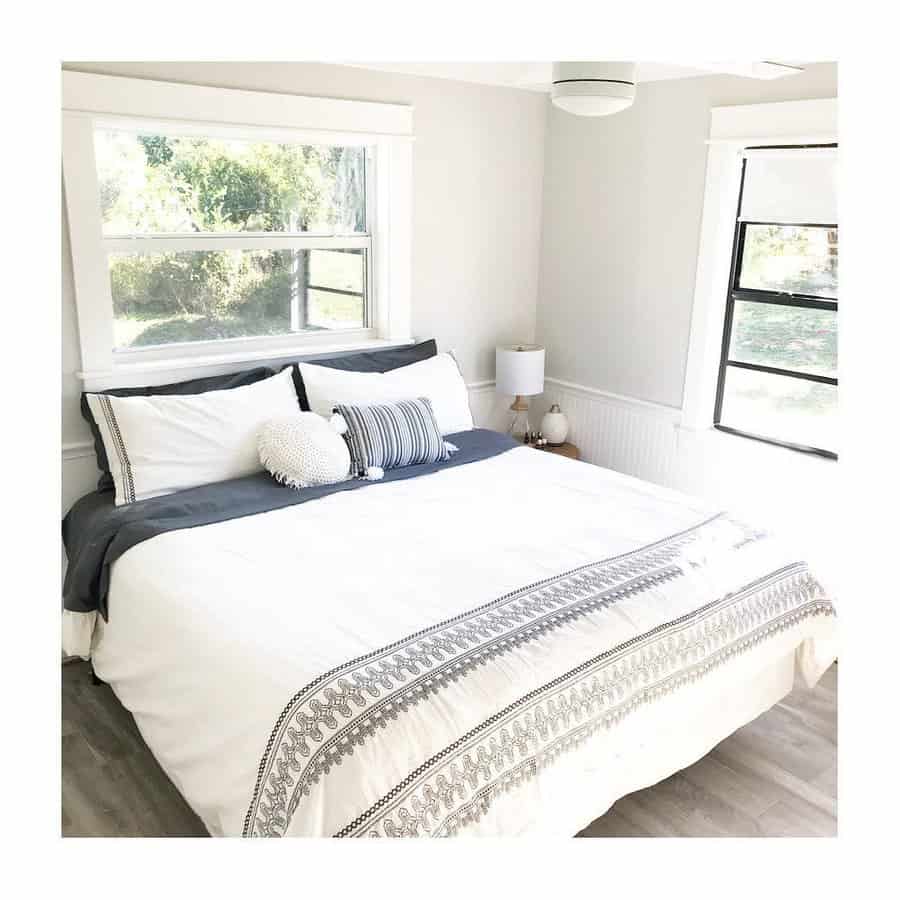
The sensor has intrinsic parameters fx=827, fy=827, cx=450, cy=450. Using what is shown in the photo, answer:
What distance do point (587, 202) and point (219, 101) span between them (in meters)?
1.79

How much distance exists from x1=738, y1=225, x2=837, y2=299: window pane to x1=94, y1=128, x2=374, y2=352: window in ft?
5.46

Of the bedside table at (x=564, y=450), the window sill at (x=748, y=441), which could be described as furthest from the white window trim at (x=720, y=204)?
the bedside table at (x=564, y=450)

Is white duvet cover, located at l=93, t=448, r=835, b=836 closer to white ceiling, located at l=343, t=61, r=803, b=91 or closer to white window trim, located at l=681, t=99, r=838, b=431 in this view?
white window trim, located at l=681, t=99, r=838, b=431

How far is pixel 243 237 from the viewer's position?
3332 mm

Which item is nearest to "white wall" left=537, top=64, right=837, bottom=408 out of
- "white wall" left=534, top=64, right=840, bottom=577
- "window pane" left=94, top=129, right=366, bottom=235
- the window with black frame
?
"white wall" left=534, top=64, right=840, bottom=577

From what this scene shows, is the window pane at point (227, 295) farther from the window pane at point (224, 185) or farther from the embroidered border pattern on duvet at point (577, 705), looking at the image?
the embroidered border pattern on duvet at point (577, 705)

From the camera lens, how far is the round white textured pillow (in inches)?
113

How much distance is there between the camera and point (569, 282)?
13.6 feet

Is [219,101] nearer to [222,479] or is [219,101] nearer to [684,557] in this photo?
[222,479]

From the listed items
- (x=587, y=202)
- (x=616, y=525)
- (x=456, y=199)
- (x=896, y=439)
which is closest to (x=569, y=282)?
(x=587, y=202)

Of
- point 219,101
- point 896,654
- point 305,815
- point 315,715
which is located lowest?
point 305,815

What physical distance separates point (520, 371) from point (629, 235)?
804 millimetres

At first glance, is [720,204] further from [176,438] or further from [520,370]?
[176,438]

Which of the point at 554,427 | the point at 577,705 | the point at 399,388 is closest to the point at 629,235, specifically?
the point at 554,427
